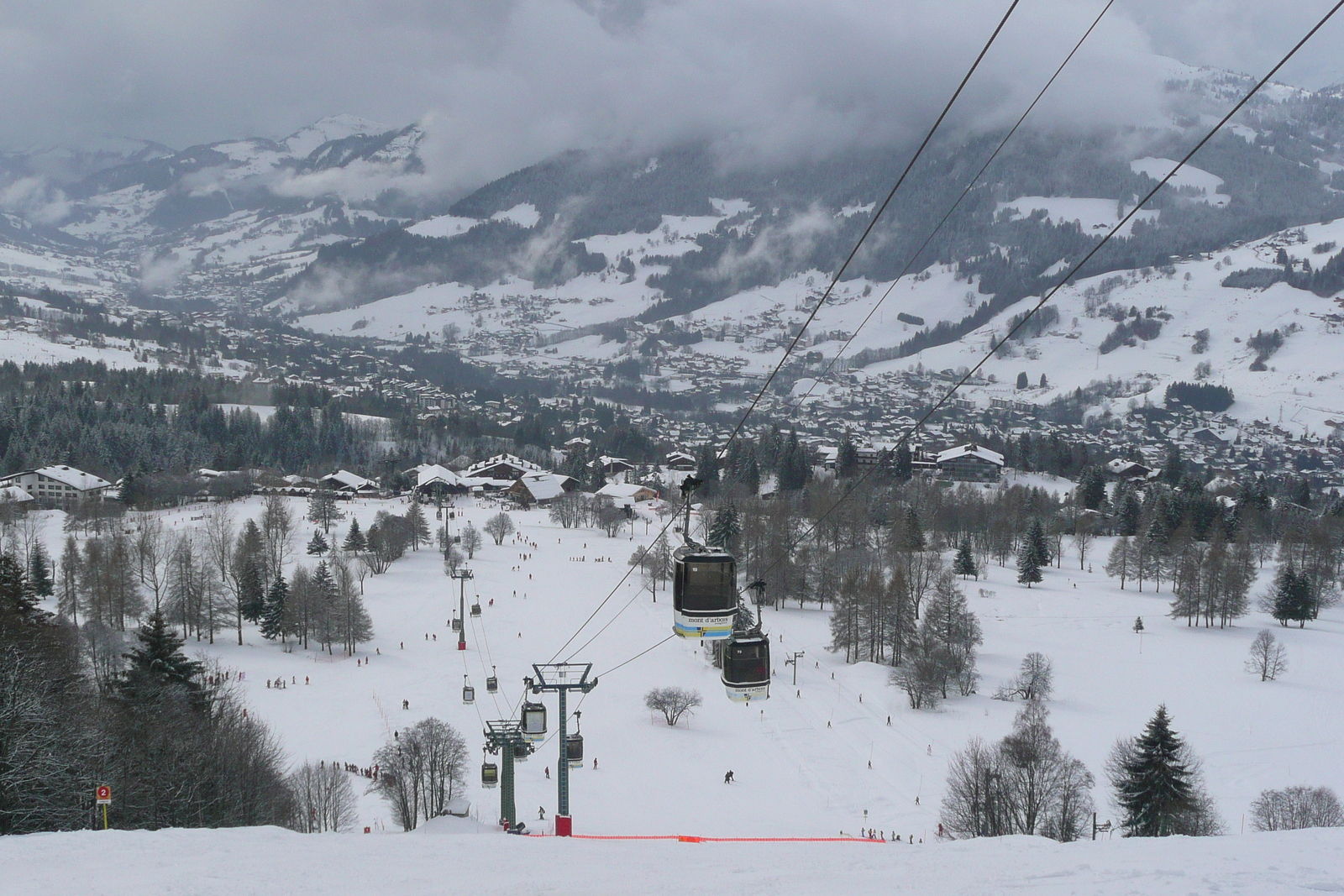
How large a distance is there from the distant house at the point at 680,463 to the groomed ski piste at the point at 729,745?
45.6 meters

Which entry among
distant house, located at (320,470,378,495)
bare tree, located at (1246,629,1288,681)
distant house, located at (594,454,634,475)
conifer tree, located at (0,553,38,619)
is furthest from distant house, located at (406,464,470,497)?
bare tree, located at (1246,629,1288,681)

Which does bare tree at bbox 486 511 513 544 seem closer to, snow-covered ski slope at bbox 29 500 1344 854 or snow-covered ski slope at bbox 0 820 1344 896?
snow-covered ski slope at bbox 29 500 1344 854

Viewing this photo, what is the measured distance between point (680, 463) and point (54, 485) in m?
66.9

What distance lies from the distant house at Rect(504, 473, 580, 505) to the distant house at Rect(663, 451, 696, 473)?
49.6 feet

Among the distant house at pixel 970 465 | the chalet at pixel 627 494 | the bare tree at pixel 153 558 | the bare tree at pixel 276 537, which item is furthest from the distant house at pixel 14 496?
the distant house at pixel 970 465

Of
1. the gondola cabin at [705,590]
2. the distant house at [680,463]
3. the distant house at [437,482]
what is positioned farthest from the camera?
the distant house at [680,463]

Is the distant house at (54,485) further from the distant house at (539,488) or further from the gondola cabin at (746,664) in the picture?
the gondola cabin at (746,664)

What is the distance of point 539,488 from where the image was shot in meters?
102

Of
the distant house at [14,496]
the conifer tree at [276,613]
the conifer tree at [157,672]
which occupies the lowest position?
the conifer tree at [276,613]

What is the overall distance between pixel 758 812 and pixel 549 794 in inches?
237

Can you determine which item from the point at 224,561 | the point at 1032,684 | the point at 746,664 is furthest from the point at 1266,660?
the point at 224,561

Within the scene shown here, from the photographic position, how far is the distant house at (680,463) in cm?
11319

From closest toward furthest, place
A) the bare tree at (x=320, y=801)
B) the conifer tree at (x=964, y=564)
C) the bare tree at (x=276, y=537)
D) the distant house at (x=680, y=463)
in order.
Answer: the bare tree at (x=320, y=801)
the bare tree at (x=276, y=537)
the conifer tree at (x=964, y=564)
the distant house at (x=680, y=463)

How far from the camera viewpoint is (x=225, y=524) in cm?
5922
